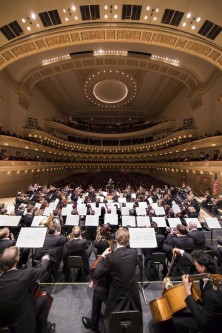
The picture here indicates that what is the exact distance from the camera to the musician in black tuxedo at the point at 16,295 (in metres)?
2.26

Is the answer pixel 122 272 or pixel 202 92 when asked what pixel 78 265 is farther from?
pixel 202 92

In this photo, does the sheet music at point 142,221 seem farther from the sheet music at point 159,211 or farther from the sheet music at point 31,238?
the sheet music at point 31,238

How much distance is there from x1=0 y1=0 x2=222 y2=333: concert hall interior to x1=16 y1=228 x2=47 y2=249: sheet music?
2.25 ft

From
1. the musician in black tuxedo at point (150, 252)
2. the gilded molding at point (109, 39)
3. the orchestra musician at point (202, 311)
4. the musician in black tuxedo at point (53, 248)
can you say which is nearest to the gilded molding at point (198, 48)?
the gilded molding at point (109, 39)

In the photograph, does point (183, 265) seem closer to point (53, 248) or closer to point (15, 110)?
point (53, 248)

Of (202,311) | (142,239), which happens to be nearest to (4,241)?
(142,239)

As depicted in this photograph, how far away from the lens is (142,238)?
426 cm

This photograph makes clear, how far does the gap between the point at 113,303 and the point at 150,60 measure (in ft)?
61.8

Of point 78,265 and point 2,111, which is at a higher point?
point 2,111

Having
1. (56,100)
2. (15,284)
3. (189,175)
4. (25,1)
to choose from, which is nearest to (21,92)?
(56,100)

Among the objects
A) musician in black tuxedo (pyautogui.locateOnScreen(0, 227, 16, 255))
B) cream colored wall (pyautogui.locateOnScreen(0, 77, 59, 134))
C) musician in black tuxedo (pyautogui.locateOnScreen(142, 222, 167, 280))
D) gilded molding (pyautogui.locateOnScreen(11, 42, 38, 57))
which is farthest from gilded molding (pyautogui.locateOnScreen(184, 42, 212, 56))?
cream colored wall (pyautogui.locateOnScreen(0, 77, 59, 134))

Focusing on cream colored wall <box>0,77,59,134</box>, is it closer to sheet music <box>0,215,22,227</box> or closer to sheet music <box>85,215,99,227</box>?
sheet music <box>0,215,22,227</box>

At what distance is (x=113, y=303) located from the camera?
2.70 m

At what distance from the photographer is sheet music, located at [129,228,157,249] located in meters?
4.15
